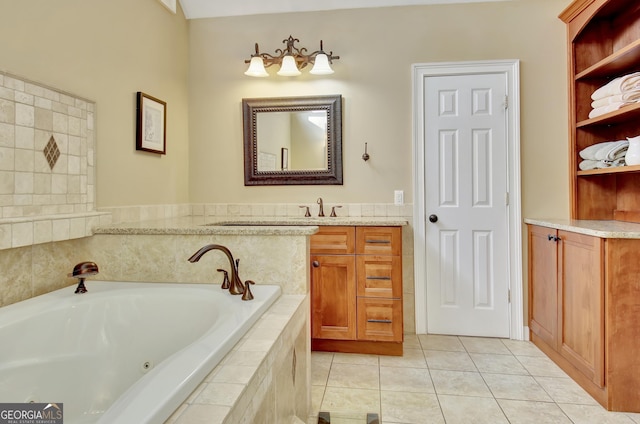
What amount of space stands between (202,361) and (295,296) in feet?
2.46

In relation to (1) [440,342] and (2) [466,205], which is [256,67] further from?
(1) [440,342]

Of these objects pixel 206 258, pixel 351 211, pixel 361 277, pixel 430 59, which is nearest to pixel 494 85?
pixel 430 59

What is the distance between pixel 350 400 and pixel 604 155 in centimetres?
226

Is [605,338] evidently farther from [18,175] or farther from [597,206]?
[18,175]

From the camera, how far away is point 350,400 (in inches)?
74.8

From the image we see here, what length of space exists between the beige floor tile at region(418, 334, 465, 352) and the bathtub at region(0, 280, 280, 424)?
1550 mm

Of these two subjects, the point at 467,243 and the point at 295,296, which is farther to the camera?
the point at 467,243

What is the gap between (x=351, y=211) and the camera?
2.90 m

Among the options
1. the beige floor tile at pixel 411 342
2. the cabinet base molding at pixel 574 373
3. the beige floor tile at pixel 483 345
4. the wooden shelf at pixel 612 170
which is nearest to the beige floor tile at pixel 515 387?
the cabinet base molding at pixel 574 373

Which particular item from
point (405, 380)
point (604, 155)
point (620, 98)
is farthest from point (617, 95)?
point (405, 380)

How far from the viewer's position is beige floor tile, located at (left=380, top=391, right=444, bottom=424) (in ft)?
5.68

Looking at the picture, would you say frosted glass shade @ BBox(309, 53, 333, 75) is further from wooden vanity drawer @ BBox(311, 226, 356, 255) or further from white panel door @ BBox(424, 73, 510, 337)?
wooden vanity drawer @ BBox(311, 226, 356, 255)

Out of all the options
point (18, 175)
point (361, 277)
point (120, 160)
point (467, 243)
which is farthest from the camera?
point (467, 243)

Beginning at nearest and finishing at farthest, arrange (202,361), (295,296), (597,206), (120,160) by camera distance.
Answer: (202,361), (295,296), (120,160), (597,206)
